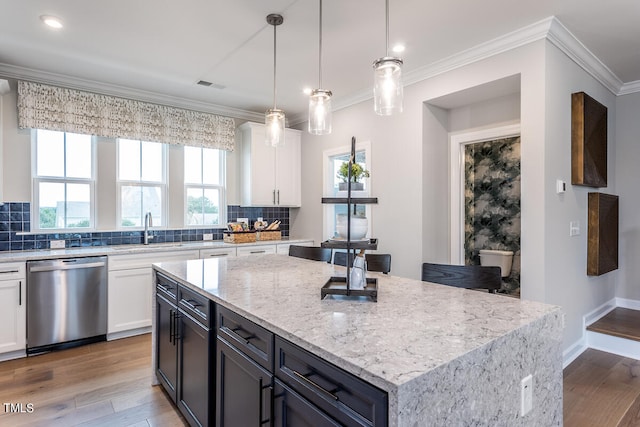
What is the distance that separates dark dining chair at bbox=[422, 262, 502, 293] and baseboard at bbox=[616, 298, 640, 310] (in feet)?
10.3

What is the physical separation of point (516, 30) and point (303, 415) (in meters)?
3.03

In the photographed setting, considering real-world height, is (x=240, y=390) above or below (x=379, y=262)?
below

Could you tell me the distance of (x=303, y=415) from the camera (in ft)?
3.76

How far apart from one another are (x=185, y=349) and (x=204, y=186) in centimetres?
300

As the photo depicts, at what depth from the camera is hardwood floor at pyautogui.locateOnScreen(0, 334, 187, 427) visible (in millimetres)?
2232

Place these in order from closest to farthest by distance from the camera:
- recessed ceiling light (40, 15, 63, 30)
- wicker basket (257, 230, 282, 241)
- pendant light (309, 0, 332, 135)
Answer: pendant light (309, 0, 332, 135) → recessed ceiling light (40, 15, 63, 30) → wicker basket (257, 230, 282, 241)

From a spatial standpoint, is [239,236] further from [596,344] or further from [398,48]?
[596,344]

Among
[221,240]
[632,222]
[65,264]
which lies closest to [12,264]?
[65,264]

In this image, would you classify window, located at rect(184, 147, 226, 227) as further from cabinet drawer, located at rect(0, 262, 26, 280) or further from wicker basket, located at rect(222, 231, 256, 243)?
cabinet drawer, located at rect(0, 262, 26, 280)

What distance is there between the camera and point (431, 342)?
108 centimetres

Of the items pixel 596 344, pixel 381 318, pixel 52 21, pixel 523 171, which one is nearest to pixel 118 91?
pixel 52 21

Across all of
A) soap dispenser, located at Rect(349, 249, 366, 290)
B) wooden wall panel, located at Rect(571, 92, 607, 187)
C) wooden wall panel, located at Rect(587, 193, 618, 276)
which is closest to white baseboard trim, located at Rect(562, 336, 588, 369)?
wooden wall panel, located at Rect(587, 193, 618, 276)

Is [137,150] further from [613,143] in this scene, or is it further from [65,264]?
[613,143]

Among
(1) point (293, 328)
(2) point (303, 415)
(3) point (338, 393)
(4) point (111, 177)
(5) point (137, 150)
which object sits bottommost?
(2) point (303, 415)
